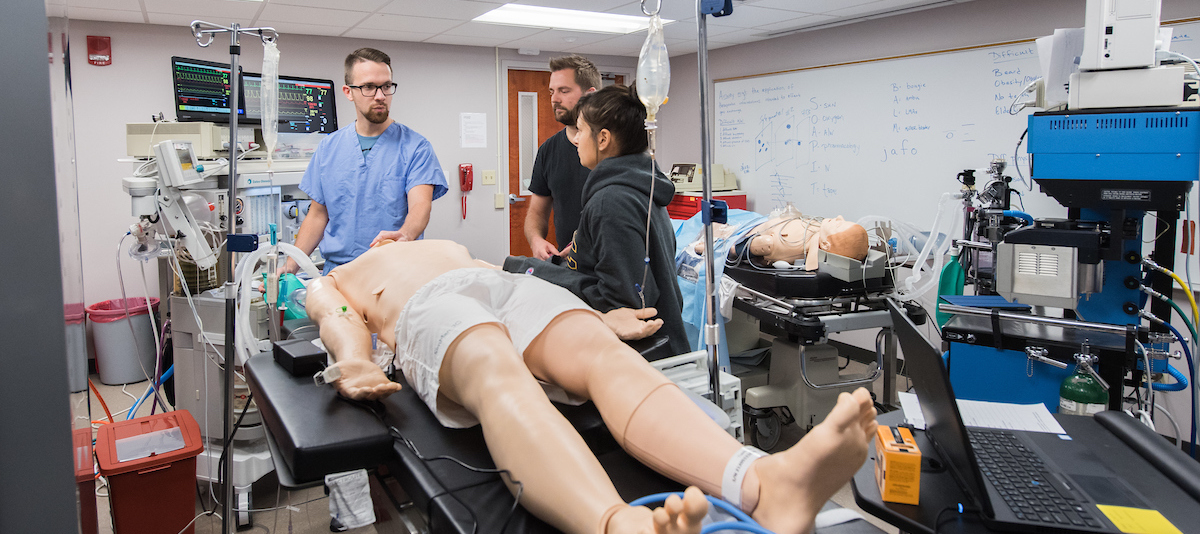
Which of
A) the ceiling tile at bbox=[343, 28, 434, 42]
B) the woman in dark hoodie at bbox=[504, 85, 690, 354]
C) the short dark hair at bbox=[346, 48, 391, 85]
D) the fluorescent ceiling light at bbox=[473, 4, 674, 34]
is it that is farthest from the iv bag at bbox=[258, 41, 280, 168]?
the ceiling tile at bbox=[343, 28, 434, 42]

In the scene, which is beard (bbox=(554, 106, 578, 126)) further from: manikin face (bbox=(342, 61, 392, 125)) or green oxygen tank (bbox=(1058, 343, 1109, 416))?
green oxygen tank (bbox=(1058, 343, 1109, 416))

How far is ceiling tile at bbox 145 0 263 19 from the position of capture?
370 centimetres

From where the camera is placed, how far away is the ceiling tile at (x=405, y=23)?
428 centimetres

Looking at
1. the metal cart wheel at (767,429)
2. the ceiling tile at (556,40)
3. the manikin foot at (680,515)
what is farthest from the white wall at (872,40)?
the manikin foot at (680,515)

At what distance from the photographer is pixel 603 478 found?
1.17 metres

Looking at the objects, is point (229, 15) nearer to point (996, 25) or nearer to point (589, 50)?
point (589, 50)

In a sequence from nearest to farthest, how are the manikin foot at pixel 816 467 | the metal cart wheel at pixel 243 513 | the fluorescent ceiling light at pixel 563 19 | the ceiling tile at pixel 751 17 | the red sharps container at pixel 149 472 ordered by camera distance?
the manikin foot at pixel 816 467 → the red sharps container at pixel 149 472 → the metal cart wheel at pixel 243 513 → the ceiling tile at pixel 751 17 → the fluorescent ceiling light at pixel 563 19

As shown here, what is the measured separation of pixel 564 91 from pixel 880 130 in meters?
2.49

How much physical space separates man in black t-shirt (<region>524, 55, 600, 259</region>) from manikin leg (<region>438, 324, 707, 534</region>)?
1.31 metres

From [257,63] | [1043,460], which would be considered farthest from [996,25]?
[257,63]

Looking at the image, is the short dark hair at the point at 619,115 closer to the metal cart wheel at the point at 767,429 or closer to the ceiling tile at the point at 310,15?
the metal cart wheel at the point at 767,429

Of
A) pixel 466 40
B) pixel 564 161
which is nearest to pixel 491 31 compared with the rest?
pixel 466 40

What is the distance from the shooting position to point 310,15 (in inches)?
163

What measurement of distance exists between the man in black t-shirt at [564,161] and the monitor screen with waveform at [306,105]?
5.94 ft
